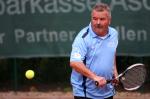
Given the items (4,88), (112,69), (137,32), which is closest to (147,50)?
(137,32)

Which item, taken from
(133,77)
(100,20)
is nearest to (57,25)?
(133,77)

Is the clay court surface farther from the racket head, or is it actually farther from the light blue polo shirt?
the light blue polo shirt

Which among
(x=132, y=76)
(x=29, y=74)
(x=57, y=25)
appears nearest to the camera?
(x=132, y=76)

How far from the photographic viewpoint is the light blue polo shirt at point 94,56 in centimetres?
439

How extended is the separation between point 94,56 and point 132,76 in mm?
418

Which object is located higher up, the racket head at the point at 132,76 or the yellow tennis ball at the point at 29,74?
the racket head at the point at 132,76

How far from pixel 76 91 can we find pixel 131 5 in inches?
123

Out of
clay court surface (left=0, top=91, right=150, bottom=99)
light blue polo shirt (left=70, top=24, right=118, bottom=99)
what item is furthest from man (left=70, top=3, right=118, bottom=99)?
clay court surface (left=0, top=91, right=150, bottom=99)

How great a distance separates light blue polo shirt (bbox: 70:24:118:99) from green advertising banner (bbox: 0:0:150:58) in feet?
9.56

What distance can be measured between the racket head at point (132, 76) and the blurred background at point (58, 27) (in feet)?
9.33

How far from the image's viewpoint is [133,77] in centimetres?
463

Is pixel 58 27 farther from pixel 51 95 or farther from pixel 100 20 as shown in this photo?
pixel 100 20

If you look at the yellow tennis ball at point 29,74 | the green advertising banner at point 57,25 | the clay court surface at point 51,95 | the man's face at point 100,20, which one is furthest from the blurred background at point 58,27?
the man's face at point 100,20

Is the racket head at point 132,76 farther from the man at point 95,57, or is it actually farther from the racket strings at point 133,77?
the man at point 95,57
